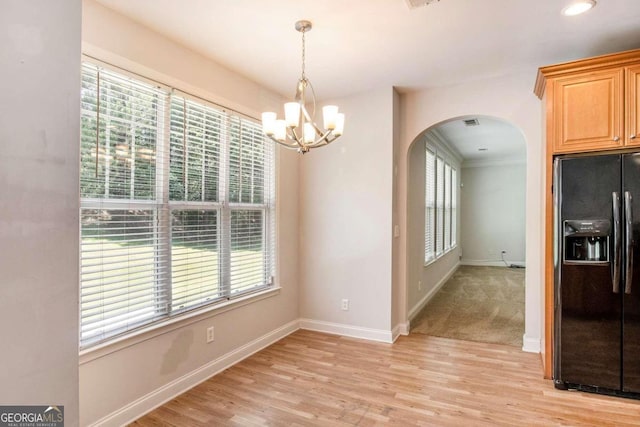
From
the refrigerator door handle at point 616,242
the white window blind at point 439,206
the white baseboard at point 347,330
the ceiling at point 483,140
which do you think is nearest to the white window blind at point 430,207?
the white window blind at point 439,206

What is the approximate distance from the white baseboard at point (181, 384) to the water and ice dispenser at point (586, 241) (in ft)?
9.38

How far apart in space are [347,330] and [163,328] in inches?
82.2

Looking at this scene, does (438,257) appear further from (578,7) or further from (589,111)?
(578,7)

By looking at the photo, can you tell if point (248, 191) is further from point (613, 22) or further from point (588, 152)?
point (613, 22)

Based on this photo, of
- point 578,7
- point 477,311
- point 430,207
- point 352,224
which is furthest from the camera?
point 430,207

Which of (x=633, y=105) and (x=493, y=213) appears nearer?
(x=633, y=105)

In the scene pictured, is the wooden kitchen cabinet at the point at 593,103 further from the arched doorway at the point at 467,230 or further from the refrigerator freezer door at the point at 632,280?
the arched doorway at the point at 467,230

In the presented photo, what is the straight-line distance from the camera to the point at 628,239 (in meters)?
2.49

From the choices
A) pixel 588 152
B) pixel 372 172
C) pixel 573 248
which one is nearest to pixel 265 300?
pixel 372 172

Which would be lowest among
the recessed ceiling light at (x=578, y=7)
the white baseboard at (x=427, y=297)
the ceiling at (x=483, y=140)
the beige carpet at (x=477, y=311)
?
the beige carpet at (x=477, y=311)

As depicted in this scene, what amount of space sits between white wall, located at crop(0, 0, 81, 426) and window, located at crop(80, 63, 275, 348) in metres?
1.40

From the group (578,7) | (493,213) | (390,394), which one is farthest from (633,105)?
(493,213)

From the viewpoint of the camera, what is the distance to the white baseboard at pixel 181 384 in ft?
7.37

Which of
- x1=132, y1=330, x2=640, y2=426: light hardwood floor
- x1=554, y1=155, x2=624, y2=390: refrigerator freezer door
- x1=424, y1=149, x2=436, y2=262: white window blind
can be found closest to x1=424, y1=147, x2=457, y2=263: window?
x1=424, y1=149, x2=436, y2=262: white window blind
